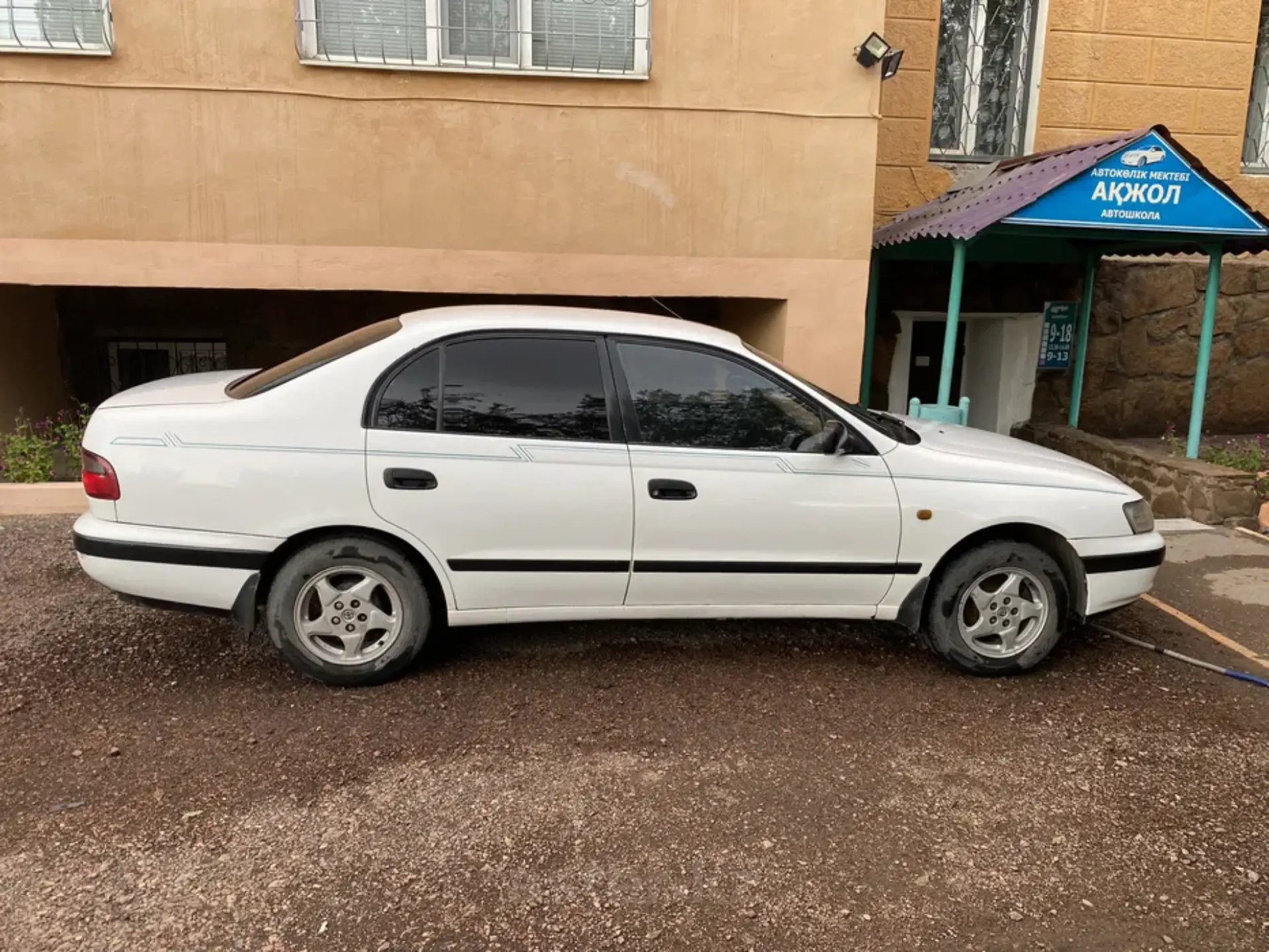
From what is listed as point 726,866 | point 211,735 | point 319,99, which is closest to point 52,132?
point 319,99

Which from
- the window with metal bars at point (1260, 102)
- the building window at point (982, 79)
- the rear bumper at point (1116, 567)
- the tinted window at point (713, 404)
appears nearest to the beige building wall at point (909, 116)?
the building window at point (982, 79)

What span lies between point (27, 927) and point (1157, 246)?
927 cm

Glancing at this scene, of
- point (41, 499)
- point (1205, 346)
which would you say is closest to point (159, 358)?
point (41, 499)

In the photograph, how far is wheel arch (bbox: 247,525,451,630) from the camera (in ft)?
12.7

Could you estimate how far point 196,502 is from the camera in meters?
3.77

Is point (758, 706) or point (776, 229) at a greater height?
point (776, 229)

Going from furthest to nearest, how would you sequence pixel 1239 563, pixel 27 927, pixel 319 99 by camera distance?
pixel 319 99 → pixel 1239 563 → pixel 27 927

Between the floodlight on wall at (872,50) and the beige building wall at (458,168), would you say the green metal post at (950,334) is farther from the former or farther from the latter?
the floodlight on wall at (872,50)

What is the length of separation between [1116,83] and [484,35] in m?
6.35

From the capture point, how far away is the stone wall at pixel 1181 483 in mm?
7008

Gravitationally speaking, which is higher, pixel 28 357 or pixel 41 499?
pixel 28 357

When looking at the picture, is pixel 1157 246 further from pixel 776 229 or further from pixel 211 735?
pixel 211 735

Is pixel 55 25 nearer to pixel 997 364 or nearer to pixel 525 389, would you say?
pixel 525 389

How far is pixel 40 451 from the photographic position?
22.3 feet
